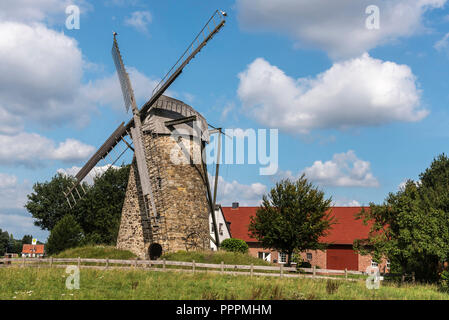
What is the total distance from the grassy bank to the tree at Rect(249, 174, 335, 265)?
30.7ft

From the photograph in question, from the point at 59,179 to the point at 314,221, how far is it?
34.1 meters

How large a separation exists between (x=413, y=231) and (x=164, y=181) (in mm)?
14456

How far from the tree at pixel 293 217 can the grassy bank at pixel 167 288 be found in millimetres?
9365

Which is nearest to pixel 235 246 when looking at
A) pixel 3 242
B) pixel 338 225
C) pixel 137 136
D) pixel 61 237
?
pixel 338 225

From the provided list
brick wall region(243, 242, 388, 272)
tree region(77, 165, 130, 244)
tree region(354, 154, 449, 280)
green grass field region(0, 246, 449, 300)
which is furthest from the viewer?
tree region(77, 165, 130, 244)

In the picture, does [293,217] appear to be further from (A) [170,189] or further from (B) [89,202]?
(B) [89,202]

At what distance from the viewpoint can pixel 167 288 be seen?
1505cm

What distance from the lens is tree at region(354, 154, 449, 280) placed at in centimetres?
1967

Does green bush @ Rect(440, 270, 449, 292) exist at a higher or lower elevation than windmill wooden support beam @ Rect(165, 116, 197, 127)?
lower

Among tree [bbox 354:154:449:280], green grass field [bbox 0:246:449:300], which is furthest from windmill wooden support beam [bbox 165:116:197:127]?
tree [bbox 354:154:449:280]

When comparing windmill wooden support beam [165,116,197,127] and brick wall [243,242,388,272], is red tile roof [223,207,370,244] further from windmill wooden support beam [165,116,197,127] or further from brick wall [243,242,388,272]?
windmill wooden support beam [165,116,197,127]

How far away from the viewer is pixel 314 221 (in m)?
28.7

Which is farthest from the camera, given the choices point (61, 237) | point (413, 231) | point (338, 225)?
point (61, 237)
